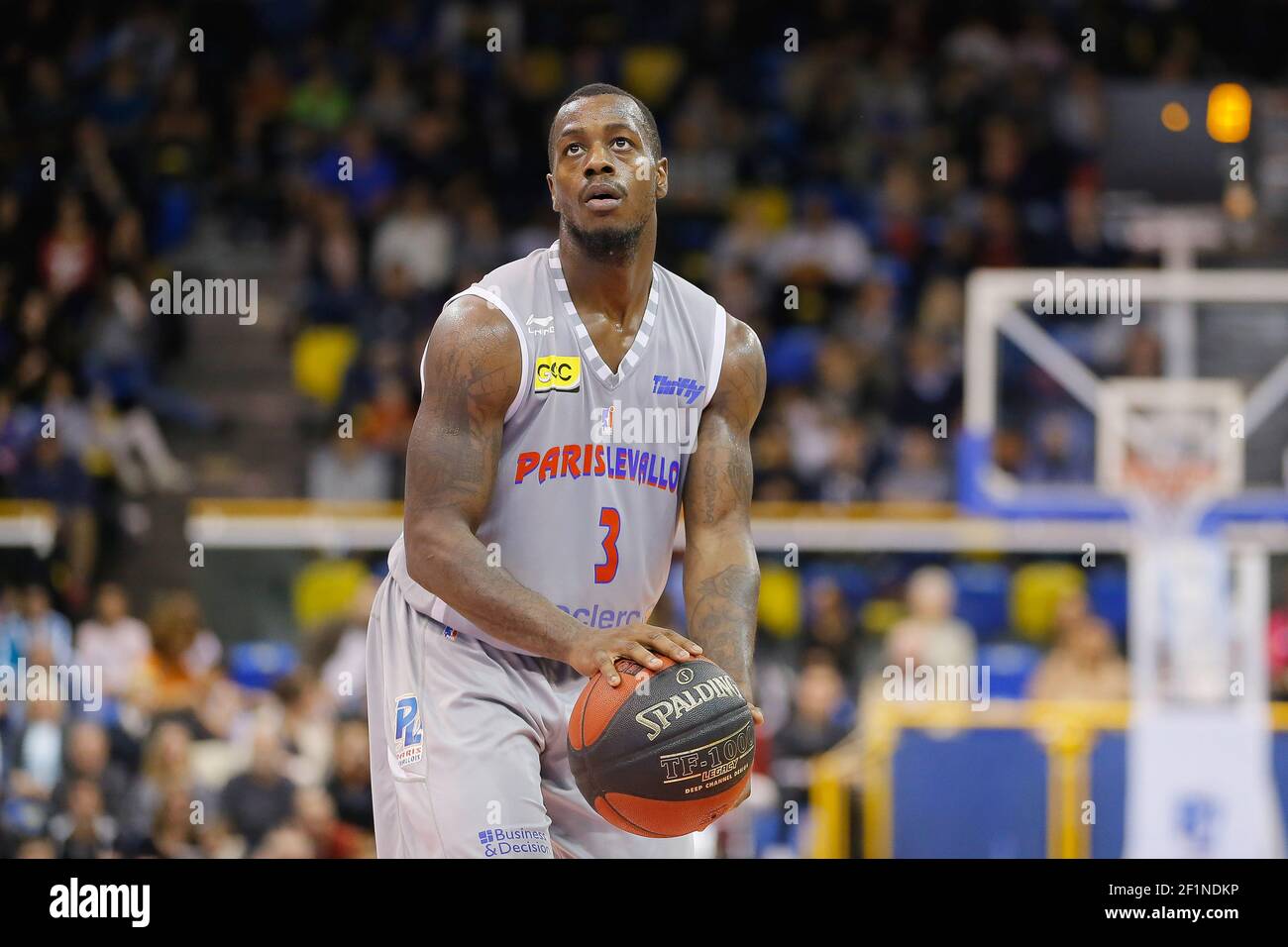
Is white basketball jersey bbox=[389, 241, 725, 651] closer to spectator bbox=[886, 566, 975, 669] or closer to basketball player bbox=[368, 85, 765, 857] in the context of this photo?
basketball player bbox=[368, 85, 765, 857]

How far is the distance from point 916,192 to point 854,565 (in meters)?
2.99

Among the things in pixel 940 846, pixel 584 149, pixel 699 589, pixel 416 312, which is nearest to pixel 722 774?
pixel 699 589

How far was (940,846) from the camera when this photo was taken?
26.3ft

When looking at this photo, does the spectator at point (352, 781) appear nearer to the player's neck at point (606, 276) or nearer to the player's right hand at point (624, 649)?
the player's neck at point (606, 276)

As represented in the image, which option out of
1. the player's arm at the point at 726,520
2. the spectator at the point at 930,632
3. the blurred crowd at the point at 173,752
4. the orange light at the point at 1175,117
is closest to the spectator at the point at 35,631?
the blurred crowd at the point at 173,752

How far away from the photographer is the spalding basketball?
3.71 metres

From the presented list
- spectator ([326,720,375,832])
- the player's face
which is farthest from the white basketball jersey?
spectator ([326,720,375,832])

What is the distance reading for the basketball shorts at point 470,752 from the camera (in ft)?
12.6

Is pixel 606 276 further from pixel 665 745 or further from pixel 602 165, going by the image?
pixel 665 745

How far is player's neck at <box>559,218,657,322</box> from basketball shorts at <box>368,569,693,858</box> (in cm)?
84

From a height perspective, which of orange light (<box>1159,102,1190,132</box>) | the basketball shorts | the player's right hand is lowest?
the basketball shorts
